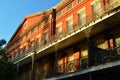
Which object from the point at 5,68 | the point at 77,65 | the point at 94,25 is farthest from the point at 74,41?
the point at 5,68

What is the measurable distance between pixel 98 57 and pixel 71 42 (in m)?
5.50

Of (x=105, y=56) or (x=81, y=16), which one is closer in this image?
(x=105, y=56)

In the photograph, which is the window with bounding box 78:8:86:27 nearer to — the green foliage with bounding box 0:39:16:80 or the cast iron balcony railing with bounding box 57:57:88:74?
the cast iron balcony railing with bounding box 57:57:88:74

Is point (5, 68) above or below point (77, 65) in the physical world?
above

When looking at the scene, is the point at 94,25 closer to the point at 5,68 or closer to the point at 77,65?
the point at 77,65

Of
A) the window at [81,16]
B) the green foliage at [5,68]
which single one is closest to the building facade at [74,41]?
the window at [81,16]

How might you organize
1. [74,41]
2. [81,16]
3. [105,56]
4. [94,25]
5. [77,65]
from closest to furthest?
[105,56] → [94,25] → [77,65] → [74,41] → [81,16]

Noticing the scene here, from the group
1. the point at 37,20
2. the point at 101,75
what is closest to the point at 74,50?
the point at 101,75

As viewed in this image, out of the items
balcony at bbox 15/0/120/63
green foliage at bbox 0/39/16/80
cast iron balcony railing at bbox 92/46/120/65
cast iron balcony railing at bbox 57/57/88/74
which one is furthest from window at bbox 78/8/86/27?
green foliage at bbox 0/39/16/80

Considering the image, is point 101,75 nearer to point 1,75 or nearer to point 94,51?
point 94,51

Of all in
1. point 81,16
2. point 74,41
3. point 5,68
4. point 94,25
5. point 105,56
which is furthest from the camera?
point 5,68

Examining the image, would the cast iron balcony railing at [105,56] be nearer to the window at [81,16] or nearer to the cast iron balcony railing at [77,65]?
the cast iron balcony railing at [77,65]

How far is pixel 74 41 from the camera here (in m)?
20.1

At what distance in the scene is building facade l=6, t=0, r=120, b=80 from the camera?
592 inches
